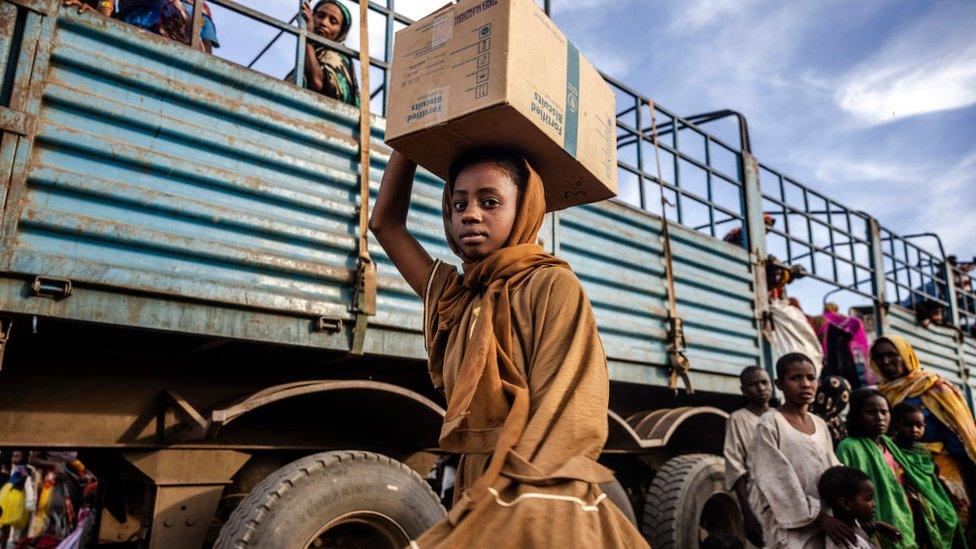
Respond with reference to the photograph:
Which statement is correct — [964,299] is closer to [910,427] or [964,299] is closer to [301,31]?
[910,427]

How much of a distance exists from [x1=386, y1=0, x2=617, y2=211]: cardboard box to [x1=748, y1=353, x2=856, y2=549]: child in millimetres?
2195

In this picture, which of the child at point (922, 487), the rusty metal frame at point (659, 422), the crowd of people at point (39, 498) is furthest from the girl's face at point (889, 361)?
the crowd of people at point (39, 498)

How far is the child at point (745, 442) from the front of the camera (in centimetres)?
360

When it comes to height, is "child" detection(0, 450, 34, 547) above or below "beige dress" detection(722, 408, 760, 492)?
below

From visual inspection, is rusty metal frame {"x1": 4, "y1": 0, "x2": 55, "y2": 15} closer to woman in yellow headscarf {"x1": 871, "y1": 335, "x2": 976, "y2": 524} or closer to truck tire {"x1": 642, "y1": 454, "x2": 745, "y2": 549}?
truck tire {"x1": 642, "y1": 454, "x2": 745, "y2": 549}

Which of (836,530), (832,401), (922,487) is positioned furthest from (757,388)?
(836,530)

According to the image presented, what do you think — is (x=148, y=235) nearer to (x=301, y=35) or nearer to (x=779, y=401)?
(x=301, y=35)

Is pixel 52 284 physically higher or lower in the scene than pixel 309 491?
higher

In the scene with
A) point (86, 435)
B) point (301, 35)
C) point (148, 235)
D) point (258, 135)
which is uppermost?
point (301, 35)

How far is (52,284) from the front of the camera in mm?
2168

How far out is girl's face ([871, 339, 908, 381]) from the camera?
4.82 m

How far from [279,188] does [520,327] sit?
1.80 meters

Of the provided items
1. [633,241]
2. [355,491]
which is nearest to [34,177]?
[355,491]

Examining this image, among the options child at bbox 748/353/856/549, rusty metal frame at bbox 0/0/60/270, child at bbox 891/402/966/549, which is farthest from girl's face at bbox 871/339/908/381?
rusty metal frame at bbox 0/0/60/270
